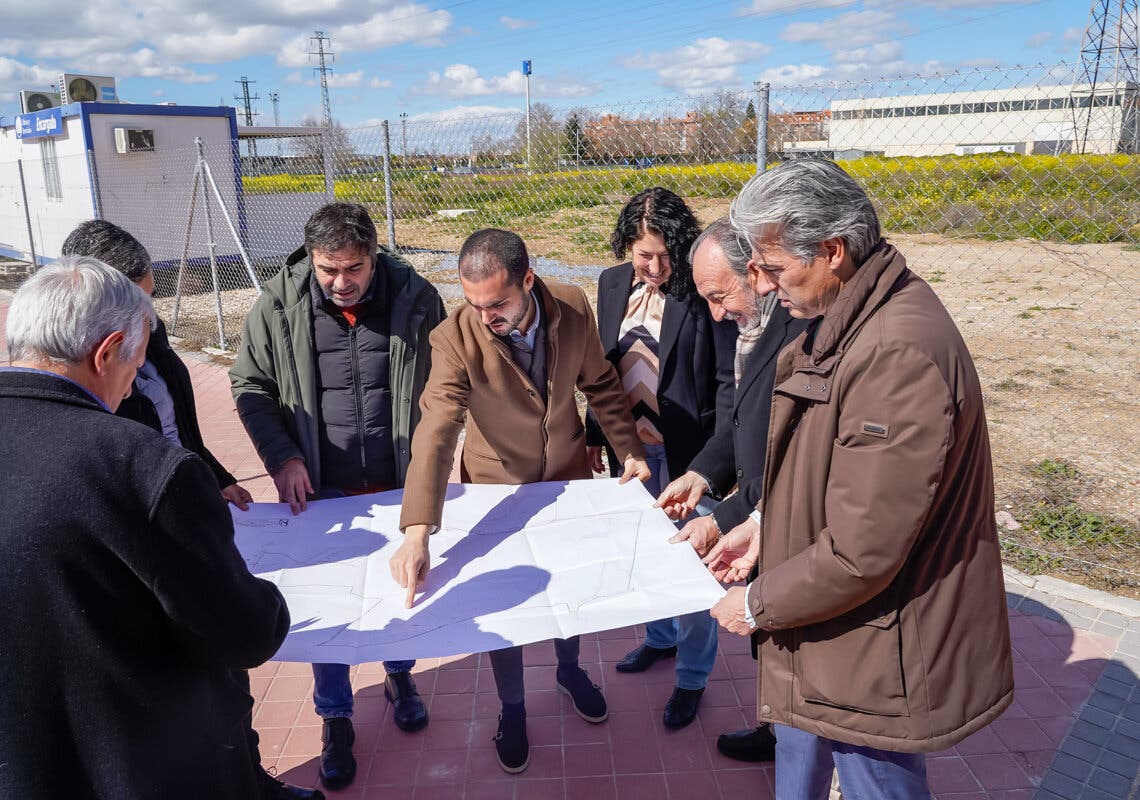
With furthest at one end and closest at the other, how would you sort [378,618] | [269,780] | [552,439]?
[552,439] → [269,780] → [378,618]

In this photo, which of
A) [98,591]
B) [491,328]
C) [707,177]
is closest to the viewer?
[98,591]

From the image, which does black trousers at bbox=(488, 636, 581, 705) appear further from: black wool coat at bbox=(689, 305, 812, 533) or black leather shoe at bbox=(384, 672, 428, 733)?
black wool coat at bbox=(689, 305, 812, 533)

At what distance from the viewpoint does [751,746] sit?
2920 millimetres

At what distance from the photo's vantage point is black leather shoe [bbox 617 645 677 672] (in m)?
3.45

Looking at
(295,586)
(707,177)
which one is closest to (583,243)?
(707,177)

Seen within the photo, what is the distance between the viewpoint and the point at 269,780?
2328 mm

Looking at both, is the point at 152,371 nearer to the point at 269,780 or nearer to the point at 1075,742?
the point at 269,780

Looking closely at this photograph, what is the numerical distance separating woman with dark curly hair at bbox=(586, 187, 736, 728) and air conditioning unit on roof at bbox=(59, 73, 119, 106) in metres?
15.0

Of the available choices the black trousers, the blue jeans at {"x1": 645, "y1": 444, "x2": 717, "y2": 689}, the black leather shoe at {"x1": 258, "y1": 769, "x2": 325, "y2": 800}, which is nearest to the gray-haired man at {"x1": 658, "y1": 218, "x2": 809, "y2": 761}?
the blue jeans at {"x1": 645, "y1": 444, "x2": 717, "y2": 689}

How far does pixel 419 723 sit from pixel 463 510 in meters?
1.01

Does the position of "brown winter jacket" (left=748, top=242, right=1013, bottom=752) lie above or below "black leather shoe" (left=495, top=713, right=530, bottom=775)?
above

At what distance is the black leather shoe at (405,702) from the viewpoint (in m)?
3.11

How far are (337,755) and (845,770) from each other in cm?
182

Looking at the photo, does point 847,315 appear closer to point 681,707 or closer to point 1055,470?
point 681,707
